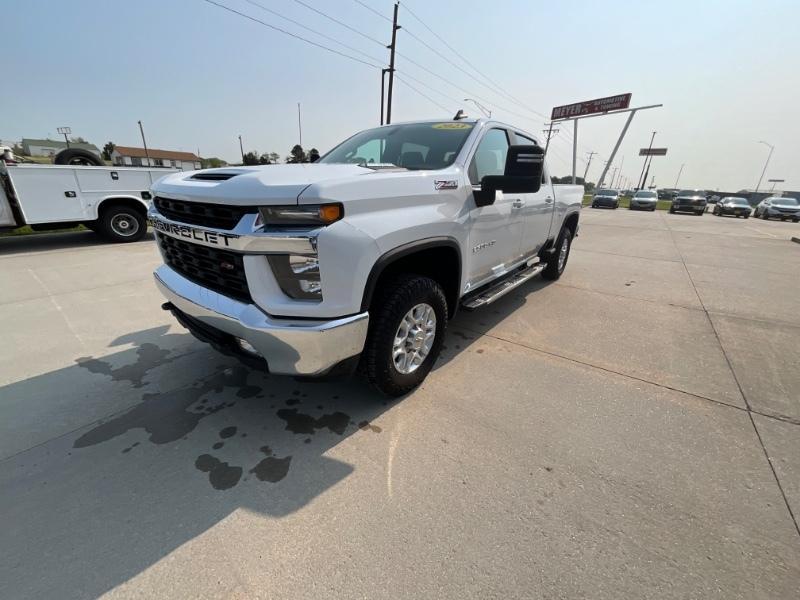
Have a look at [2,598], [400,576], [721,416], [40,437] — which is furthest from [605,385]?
[40,437]

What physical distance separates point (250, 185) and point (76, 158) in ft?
33.6

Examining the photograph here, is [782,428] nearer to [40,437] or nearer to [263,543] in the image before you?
[263,543]

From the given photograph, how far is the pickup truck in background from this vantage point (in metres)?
6.90

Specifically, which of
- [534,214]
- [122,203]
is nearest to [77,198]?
[122,203]

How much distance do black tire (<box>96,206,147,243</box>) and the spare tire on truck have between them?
4.71 ft

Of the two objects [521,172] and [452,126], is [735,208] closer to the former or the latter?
[452,126]

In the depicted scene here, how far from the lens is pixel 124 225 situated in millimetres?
8312

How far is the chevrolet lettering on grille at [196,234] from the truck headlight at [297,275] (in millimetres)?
257

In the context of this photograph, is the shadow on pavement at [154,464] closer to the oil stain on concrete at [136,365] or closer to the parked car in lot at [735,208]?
the oil stain on concrete at [136,365]

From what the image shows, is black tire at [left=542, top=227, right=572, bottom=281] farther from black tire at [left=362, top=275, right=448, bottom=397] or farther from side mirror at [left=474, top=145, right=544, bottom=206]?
black tire at [left=362, top=275, right=448, bottom=397]

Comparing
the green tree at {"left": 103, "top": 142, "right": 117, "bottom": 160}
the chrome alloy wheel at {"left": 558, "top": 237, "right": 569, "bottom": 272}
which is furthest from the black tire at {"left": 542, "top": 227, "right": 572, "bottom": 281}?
the green tree at {"left": 103, "top": 142, "right": 117, "bottom": 160}

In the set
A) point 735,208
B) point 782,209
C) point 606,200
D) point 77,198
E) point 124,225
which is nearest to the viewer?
point 77,198

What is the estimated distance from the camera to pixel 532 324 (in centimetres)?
412

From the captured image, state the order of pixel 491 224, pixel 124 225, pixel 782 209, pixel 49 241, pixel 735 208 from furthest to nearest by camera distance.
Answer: pixel 735 208 < pixel 782 209 < pixel 49 241 < pixel 124 225 < pixel 491 224
